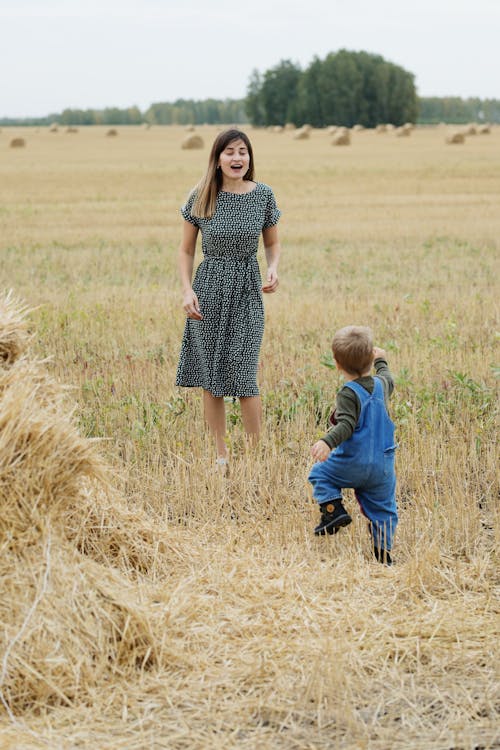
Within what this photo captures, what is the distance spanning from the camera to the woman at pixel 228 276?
5547 mm

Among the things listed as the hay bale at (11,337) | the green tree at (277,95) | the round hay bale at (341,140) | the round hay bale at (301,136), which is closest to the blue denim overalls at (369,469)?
the hay bale at (11,337)

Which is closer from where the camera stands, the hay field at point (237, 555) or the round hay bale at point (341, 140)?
the hay field at point (237, 555)

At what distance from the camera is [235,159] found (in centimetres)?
546

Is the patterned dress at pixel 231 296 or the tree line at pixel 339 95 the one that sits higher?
the tree line at pixel 339 95

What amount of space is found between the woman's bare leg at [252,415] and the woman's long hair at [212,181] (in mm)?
1031

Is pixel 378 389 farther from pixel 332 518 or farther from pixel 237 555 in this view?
pixel 237 555

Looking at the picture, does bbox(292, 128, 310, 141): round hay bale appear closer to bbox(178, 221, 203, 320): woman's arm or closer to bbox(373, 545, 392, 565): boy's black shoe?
bbox(178, 221, 203, 320): woman's arm

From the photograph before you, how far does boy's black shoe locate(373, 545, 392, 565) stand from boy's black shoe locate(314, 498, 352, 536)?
217 mm

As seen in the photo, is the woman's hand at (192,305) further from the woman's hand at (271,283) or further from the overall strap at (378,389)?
the overall strap at (378,389)

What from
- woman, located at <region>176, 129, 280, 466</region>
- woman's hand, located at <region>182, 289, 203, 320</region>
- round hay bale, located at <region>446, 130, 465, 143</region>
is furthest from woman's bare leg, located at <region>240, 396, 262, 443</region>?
round hay bale, located at <region>446, 130, 465, 143</region>

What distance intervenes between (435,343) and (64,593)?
5.34 metres

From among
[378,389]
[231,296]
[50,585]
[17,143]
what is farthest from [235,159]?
[17,143]

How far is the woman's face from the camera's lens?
5461 mm

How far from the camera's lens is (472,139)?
161ft
